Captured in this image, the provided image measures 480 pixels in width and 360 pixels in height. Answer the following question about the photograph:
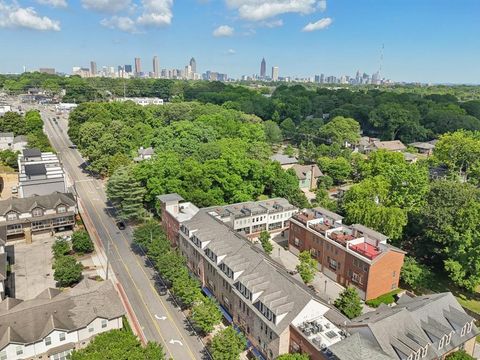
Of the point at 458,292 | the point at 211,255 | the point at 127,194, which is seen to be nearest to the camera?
the point at 211,255

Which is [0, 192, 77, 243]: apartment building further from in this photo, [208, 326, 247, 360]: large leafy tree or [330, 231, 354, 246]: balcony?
[330, 231, 354, 246]: balcony

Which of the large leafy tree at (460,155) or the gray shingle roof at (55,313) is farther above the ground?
the large leafy tree at (460,155)

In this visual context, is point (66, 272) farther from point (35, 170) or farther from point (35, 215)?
point (35, 170)

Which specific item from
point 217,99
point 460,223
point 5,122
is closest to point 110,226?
point 460,223

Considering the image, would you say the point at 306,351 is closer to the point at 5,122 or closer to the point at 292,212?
the point at 292,212

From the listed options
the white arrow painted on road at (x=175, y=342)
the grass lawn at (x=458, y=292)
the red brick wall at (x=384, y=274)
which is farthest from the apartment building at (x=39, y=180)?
the grass lawn at (x=458, y=292)

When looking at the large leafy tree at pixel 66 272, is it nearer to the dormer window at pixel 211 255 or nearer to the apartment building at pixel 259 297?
the apartment building at pixel 259 297

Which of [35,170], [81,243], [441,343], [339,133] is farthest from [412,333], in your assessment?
[339,133]
